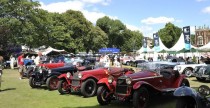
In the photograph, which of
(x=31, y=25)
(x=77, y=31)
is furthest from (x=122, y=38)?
(x=31, y=25)

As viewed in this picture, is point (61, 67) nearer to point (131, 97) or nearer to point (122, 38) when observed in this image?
point (131, 97)

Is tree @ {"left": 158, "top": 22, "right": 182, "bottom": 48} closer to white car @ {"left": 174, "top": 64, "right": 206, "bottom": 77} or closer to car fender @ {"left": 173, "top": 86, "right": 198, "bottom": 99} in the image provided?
white car @ {"left": 174, "top": 64, "right": 206, "bottom": 77}

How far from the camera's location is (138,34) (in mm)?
124938

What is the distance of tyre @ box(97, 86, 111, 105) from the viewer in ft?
36.7

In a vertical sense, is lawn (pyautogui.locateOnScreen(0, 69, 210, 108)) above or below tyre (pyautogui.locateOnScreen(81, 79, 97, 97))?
below

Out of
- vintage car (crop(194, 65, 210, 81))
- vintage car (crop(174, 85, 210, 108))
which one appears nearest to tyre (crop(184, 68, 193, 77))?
vintage car (crop(194, 65, 210, 81))

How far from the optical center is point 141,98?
10211 mm

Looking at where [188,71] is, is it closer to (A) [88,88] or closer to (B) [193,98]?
Result: (A) [88,88]

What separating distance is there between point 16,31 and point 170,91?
33.2m

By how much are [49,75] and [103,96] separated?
5.63 metres

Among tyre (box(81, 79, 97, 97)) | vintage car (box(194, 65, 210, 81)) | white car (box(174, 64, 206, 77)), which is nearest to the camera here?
tyre (box(81, 79, 97, 97))

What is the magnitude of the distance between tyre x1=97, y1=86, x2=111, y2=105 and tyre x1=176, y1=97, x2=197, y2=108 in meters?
4.06

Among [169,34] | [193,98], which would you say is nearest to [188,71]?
[193,98]

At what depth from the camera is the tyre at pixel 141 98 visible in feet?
32.5
